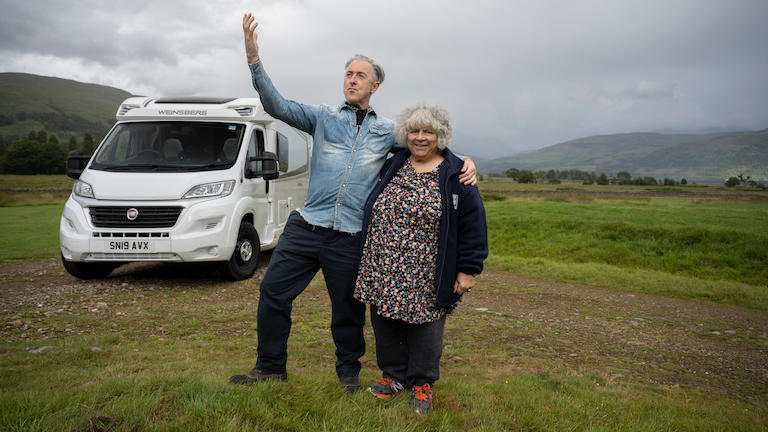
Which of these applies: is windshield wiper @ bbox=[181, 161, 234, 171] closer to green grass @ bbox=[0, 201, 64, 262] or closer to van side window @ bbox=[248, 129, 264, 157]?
van side window @ bbox=[248, 129, 264, 157]

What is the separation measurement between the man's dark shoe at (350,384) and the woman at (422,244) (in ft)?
0.40

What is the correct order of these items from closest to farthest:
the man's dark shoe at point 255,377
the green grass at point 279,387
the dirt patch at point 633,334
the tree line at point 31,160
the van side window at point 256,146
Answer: the green grass at point 279,387, the man's dark shoe at point 255,377, the dirt patch at point 633,334, the van side window at point 256,146, the tree line at point 31,160

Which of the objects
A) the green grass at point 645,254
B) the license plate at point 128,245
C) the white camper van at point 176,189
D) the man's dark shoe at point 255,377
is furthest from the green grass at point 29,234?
the green grass at point 645,254

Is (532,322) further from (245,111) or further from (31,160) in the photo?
(31,160)

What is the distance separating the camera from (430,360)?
3219 millimetres

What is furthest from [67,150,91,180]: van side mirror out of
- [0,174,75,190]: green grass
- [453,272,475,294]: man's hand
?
[0,174,75,190]: green grass

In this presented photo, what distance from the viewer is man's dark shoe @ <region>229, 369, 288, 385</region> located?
10.4 feet

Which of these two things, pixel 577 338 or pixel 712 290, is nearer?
pixel 577 338

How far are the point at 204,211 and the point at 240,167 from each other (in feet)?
3.53

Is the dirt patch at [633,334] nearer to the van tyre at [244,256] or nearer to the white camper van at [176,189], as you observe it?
the van tyre at [244,256]

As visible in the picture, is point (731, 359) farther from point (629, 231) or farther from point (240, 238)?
point (629, 231)

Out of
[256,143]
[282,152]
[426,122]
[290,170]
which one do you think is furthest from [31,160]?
[426,122]

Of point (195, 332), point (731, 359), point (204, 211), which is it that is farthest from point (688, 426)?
point (204, 211)

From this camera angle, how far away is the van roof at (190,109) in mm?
7895
